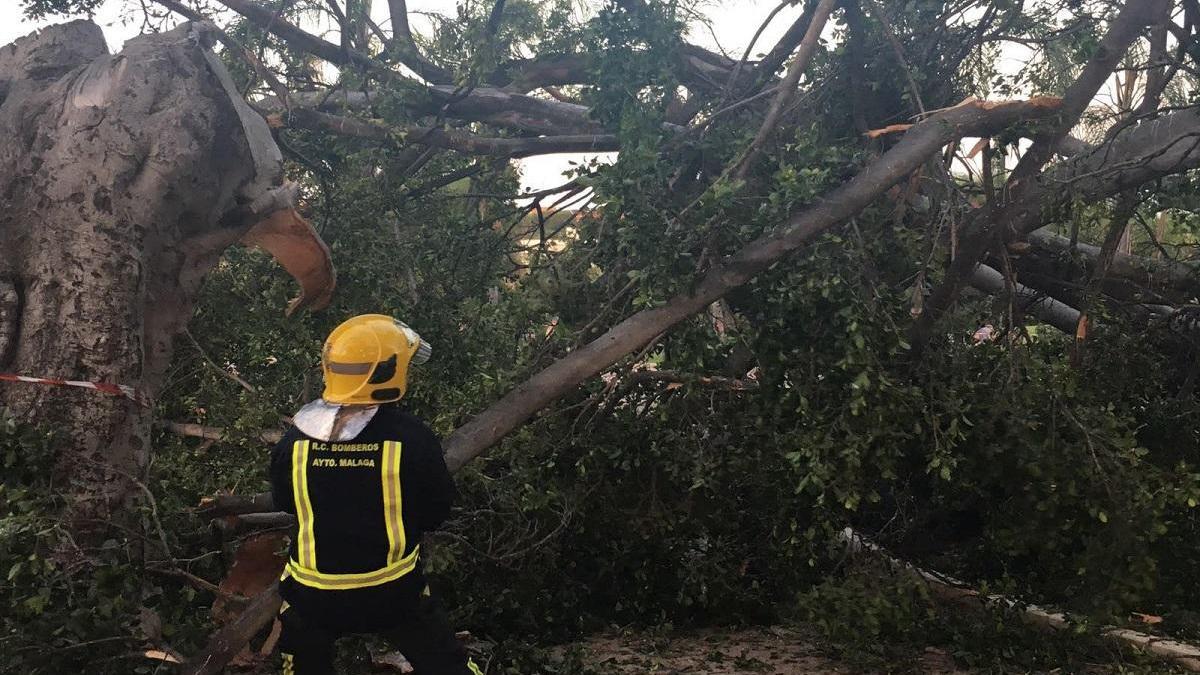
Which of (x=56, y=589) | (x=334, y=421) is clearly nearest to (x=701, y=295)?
(x=334, y=421)

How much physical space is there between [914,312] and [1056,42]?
222 centimetres

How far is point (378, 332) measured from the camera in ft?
9.27

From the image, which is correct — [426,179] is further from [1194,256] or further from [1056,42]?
[1194,256]

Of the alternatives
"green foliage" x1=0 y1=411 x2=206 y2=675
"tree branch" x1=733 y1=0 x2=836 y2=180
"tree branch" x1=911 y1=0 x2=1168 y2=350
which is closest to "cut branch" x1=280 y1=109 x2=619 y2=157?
"tree branch" x1=733 y1=0 x2=836 y2=180

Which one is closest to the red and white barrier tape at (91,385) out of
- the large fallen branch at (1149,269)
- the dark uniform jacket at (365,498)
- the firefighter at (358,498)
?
the firefighter at (358,498)

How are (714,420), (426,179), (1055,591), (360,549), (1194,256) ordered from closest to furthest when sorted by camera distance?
(360,549), (714,420), (1055,591), (1194,256), (426,179)

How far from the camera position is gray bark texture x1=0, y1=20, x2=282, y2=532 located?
358 cm

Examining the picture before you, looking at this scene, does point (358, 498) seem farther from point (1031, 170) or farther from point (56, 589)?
point (1031, 170)

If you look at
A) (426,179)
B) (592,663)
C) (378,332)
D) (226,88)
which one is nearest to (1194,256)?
(592,663)

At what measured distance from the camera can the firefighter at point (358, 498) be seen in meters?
2.70

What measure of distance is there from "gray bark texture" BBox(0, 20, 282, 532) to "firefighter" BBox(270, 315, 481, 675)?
1198mm

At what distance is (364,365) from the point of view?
276cm

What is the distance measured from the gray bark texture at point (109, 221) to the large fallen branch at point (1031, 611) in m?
3.54

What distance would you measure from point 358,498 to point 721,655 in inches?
109
